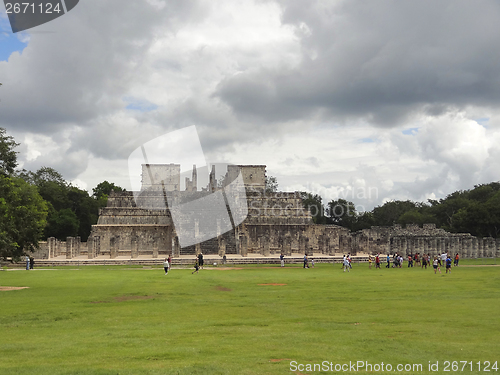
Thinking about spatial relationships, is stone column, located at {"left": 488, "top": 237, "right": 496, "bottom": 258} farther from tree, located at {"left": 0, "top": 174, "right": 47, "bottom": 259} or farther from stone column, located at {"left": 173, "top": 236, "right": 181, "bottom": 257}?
tree, located at {"left": 0, "top": 174, "right": 47, "bottom": 259}

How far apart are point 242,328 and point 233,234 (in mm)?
35303

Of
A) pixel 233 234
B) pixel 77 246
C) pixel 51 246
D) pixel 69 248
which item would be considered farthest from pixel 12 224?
pixel 233 234

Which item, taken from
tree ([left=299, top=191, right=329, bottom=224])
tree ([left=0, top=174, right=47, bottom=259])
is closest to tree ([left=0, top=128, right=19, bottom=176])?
tree ([left=0, top=174, right=47, bottom=259])

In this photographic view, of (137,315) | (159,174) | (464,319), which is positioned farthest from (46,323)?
(159,174)

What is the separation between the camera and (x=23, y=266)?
3250 cm

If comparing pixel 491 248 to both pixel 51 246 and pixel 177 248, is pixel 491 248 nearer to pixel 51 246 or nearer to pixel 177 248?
pixel 177 248

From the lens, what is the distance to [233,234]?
4600 cm

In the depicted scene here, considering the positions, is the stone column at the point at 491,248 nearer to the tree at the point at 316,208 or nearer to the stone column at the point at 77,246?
the tree at the point at 316,208

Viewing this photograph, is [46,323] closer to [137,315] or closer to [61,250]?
[137,315]

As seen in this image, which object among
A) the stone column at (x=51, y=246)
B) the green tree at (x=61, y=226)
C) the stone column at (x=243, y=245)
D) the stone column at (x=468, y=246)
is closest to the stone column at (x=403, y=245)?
the stone column at (x=468, y=246)

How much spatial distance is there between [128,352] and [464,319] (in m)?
8.39

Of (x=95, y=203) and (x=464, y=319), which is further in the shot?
(x=95, y=203)

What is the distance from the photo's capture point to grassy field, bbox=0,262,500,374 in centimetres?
799

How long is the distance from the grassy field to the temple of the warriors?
911 inches
